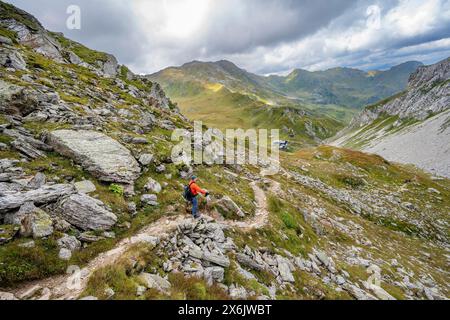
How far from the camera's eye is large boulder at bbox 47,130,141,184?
16109mm

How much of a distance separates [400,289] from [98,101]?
39.9 meters

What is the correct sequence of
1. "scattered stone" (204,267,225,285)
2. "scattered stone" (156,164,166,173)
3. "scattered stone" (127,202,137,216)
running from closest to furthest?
1. "scattered stone" (204,267,225,285)
2. "scattered stone" (127,202,137,216)
3. "scattered stone" (156,164,166,173)

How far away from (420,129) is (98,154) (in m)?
164

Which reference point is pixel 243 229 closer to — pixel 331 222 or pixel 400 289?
pixel 400 289

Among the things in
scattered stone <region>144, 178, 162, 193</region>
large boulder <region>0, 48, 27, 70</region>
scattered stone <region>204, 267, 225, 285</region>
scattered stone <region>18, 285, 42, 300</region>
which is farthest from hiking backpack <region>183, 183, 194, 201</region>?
large boulder <region>0, 48, 27, 70</region>

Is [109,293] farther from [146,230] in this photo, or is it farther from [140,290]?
[146,230]

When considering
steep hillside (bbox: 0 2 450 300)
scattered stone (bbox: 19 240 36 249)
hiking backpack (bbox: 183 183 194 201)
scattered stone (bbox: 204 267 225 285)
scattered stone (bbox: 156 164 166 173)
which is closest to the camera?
scattered stone (bbox: 19 240 36 249)

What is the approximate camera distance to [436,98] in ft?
531

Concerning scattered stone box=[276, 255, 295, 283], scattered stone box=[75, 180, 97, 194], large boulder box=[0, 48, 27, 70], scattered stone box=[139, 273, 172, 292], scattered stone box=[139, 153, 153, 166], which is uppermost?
large boulder box=[0, 48, 27, 70]

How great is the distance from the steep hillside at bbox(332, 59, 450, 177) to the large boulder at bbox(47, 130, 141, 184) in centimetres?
9398

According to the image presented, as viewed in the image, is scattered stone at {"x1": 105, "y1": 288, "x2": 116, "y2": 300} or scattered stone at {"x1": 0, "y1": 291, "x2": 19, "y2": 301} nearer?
scattered stone at {"x1": 0, "y1": 291, "x2": 19, "y2": 301}

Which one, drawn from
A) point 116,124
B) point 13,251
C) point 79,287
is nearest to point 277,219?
point 79,287

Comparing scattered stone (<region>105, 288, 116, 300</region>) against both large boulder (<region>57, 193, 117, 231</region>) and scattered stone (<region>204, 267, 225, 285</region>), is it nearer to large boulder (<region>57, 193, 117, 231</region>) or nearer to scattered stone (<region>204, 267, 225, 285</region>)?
scattered stone (<region>204, 267, 225, 285</region>)
